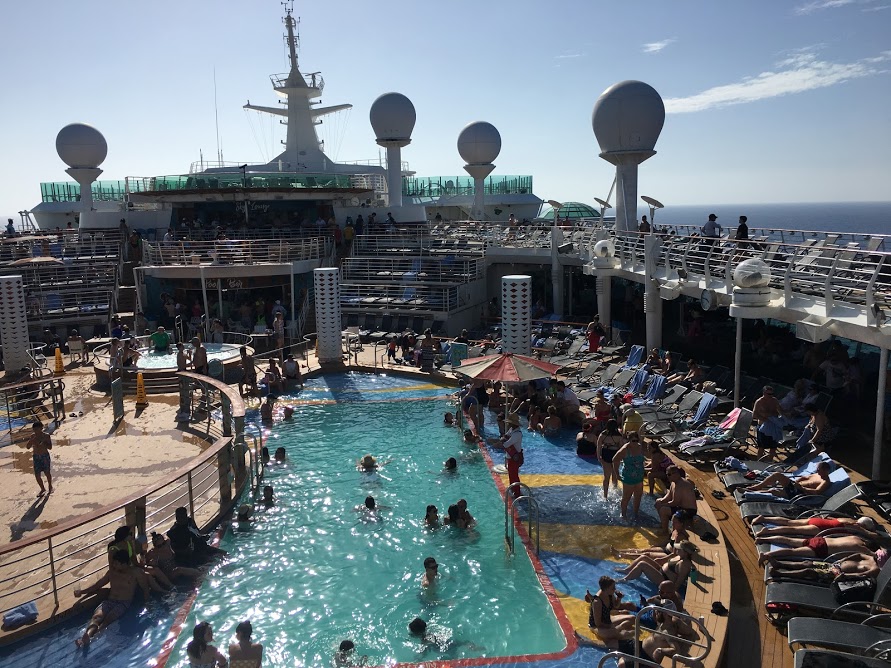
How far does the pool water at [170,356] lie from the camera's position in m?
17.0

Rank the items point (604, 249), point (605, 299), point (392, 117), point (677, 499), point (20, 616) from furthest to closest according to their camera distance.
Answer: point (392, 117), point (605, 299), point (604, 249), point (677, 499), point (20, 616)

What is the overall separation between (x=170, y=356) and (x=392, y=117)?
722 inches

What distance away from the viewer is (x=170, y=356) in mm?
17828

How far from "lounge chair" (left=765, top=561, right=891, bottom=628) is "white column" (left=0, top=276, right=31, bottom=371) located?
18177mm

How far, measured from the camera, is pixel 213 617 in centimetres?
759

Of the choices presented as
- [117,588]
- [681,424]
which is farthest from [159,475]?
[681,424]

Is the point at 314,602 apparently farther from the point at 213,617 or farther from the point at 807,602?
the point at 807,602

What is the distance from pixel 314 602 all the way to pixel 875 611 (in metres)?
5.63

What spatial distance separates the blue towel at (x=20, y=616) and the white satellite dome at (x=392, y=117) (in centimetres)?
2797

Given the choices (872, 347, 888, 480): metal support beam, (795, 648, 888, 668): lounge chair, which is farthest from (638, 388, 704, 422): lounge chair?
(795, 648, 888, 668): lounge chair

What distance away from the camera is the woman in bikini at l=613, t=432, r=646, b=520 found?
30.4 ft

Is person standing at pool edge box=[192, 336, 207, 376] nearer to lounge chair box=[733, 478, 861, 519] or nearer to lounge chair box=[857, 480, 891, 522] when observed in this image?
lounge chair box=[733, 478, 861, 519]

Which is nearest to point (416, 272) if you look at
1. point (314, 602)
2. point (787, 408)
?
point (787, 408)

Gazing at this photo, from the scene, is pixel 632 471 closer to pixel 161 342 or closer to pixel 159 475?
pixel 159 475
